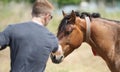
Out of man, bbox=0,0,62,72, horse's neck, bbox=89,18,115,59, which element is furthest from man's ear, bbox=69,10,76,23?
man, bbox=0,0,62,72

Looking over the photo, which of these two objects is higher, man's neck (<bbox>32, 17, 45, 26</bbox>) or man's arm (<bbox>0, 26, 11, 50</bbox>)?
man's neck (<bbox>32, 17, 45, 26</bbox>)

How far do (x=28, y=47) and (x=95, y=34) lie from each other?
2397 mm

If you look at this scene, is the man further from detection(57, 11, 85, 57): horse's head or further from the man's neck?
detection(57, 11, 85, 57): horse's head

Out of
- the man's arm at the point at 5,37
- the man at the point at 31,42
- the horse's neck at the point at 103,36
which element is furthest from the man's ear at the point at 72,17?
the man's arm at the point at 5,37

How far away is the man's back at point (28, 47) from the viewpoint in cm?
561

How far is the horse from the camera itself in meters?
7.74

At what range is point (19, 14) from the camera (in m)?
22.2

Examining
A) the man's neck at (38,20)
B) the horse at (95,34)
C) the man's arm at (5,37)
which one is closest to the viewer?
the man's arm at (5,37)

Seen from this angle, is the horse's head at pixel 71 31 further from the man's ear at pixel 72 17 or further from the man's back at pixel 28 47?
the man's back at pixel 28 47

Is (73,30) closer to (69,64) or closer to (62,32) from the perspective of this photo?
(62,32)

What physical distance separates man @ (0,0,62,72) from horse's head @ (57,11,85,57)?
84.4 inches

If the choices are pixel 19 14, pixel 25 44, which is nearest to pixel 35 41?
pixel 25 44

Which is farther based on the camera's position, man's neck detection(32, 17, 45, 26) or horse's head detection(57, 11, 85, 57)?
horse's head detection(57, 11, 85, 57)

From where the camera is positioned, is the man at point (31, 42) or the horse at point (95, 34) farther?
the horse at point (95, 34)
